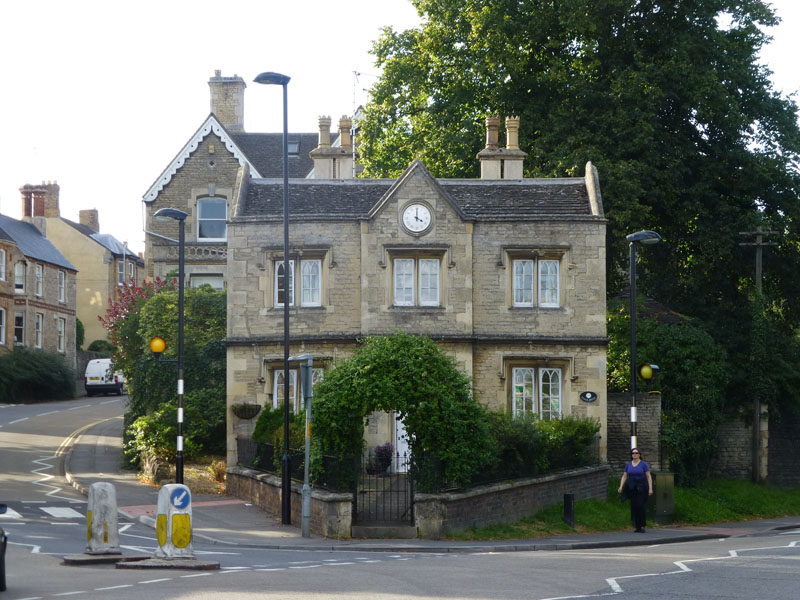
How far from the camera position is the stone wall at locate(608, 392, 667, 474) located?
1320 inches

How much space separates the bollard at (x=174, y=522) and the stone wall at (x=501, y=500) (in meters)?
7.22

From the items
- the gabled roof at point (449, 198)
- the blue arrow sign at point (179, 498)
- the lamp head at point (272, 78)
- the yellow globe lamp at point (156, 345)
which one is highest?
the lamp head at point (272, 78)

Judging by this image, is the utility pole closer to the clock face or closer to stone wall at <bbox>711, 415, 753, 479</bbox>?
stone wall at <bbox>711, 415, 753, 479</bbox>

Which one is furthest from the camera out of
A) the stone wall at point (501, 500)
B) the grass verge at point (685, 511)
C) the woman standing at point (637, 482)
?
the woman standing at point (637, 482)

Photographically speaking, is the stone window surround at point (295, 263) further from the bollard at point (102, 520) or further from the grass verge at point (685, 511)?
the bollard at point (102, 520)

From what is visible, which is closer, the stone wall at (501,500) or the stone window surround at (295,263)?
the stone wall at (501,500)

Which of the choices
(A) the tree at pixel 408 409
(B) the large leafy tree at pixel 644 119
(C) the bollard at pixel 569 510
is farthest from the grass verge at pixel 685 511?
(B) the large leafy tree at pixel 644 119

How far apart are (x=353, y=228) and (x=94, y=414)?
75.3 ft

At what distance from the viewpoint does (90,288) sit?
8062cm

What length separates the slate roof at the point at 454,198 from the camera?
3170 centimetres

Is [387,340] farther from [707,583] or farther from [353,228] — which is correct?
[707,583]

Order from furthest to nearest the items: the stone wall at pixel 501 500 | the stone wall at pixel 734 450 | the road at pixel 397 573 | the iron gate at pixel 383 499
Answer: the stone wall at pixel 734 450
the iron gate at pixel 383 499
the stone wall at pixel 501 500
the road at pixel 397 573

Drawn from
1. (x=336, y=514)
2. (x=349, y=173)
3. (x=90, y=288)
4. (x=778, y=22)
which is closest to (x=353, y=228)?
(x=349, y=173)

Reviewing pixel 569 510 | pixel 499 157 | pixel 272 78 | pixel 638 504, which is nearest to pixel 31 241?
pixel 499 157
